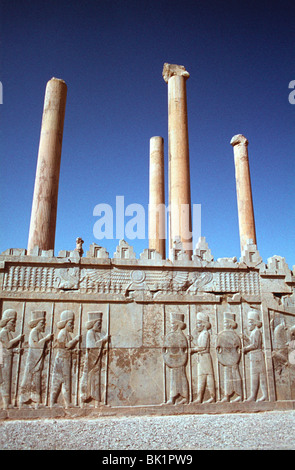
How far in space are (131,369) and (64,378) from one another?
1607mm

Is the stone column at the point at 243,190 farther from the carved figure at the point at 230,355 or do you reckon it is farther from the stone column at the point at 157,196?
the carved figure at the point at 230,355

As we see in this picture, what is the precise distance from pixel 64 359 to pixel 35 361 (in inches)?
26.6

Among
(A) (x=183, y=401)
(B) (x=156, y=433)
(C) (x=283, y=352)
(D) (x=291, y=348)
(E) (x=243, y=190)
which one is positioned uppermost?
(E) (x=243, y=190)

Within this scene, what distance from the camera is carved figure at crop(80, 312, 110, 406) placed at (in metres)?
8.34

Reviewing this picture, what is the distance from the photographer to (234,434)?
6957mm

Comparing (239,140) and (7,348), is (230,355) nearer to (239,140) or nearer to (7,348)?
(7,348)

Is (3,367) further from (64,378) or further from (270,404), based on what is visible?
(270,404)

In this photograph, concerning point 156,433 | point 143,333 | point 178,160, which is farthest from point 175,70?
point 156,433

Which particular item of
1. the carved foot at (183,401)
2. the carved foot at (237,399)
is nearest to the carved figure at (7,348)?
the carved foot at (183,401)

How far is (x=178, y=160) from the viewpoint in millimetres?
13805

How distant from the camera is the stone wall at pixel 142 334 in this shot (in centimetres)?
837

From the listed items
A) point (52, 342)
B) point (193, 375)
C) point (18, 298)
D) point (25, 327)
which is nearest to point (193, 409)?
point (193, 375)
